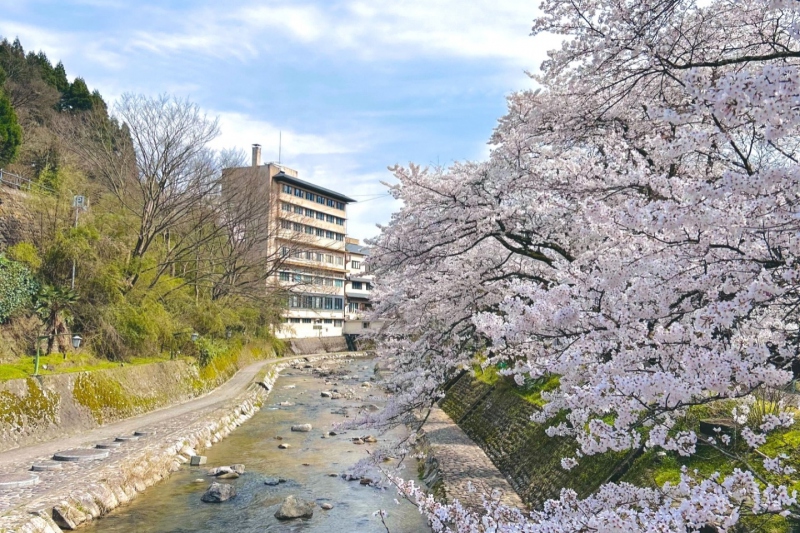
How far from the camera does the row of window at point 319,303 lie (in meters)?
44.5

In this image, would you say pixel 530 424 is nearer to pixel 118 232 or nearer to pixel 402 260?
pixel 402 260

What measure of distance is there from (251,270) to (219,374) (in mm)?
7182

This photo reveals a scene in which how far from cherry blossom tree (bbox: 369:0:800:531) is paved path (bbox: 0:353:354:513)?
18.2 ft

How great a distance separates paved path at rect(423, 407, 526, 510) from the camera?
27.5ft

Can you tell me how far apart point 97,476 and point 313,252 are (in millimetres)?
38692

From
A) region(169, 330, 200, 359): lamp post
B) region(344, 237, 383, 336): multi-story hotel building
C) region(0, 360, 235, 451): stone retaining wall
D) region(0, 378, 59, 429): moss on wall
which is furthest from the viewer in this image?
region(344, 237, 383, 336): multi-story hotel building

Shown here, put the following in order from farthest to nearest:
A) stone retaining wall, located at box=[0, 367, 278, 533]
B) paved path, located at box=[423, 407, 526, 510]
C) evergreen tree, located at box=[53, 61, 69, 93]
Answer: evergreen tree, located at box=[53, 61, 69, 93]
paved path, located at box=[423, 407, 526, 510]
stone retaining wall, located at box=[0, 367, 278, 533]

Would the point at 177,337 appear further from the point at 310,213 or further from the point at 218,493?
the point at 310,213

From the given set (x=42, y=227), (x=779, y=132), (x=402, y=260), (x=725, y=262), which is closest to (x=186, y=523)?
(x=402, y=260)

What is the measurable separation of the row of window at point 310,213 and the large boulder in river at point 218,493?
34.1m

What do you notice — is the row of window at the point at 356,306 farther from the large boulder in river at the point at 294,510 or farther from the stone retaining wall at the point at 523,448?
the large boulder in river at the point at 294,510

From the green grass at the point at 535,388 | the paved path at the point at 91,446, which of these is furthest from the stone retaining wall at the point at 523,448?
the paved path at the point at 91,446

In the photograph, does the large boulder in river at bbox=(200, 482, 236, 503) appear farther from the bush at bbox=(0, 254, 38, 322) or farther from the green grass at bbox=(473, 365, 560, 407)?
the bush at bbox=(0, 254, 38, 322)

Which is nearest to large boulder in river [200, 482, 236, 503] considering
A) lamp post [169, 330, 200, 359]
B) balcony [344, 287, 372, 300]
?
lamp post [169, 330, 200, 359]
